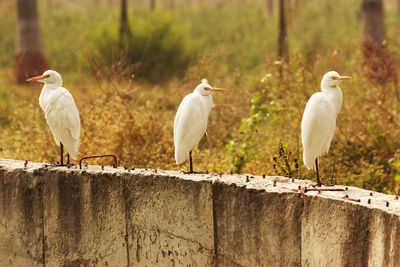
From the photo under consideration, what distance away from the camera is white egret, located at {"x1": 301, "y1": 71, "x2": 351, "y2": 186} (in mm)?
4273

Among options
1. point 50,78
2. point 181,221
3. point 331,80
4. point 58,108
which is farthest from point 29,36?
point 331,80

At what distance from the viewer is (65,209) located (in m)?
4.91

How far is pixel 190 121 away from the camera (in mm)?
4844

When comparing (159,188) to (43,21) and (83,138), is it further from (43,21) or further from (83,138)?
(43,21)

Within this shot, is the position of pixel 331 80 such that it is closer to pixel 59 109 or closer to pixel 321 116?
pixel 321 116

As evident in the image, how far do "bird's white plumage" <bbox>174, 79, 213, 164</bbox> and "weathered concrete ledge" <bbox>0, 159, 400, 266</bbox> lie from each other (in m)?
0.37

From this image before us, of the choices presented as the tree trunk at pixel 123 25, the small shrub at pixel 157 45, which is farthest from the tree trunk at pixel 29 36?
the tree trunk at pixel 123 25

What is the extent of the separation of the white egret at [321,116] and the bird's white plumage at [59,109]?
79.8 inches

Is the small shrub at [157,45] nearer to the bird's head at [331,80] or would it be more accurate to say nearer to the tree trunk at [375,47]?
the tree trunk at [375,47]

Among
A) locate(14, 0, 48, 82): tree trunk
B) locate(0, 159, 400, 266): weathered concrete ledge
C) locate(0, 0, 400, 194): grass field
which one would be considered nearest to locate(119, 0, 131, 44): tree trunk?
locate(14, 0, 48, 82): tree trunk

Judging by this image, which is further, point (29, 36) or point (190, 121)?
point (29, 36)

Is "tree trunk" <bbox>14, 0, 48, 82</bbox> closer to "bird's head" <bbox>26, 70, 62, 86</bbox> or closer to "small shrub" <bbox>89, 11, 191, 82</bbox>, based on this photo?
"small shrub" <bbox>89, 11, 191, 82</bbox>

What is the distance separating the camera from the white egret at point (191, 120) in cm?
484

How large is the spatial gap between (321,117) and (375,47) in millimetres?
4899
